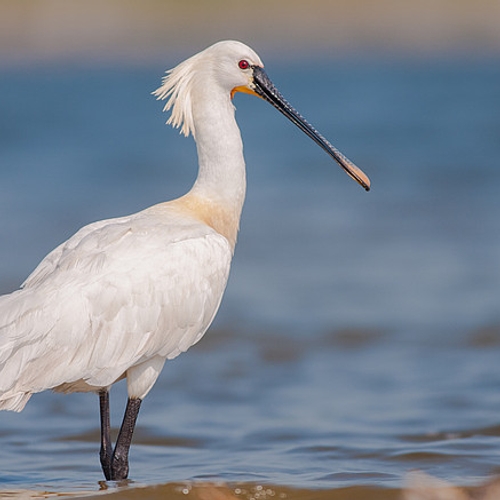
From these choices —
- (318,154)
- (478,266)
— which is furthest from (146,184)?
(478,266)

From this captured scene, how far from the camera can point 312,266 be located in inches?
609

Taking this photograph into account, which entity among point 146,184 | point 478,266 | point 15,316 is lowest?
point 15,316

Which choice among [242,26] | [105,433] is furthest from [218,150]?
[242,26]

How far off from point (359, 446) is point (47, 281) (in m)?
2.84

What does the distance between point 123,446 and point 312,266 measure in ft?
25.3

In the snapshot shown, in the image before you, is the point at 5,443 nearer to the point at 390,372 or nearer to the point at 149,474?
the point at 149,474

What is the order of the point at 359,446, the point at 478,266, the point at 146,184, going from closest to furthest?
the point at 359,446 → the point at 478,266 → the point at 146,184

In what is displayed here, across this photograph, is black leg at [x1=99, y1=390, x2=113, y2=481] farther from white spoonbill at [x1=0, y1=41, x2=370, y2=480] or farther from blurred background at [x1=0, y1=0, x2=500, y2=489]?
blurred background at [x1=0, y1=0, x2=500, y2=489]

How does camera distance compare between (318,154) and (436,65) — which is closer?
(318,154)

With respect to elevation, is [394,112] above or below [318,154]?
above

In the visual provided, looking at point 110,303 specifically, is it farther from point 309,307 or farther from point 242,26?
point 242,26

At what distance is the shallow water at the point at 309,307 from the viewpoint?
896cm

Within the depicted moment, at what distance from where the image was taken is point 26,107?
31547 mm

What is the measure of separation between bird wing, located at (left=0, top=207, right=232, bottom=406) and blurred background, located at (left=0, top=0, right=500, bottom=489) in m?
1.06
